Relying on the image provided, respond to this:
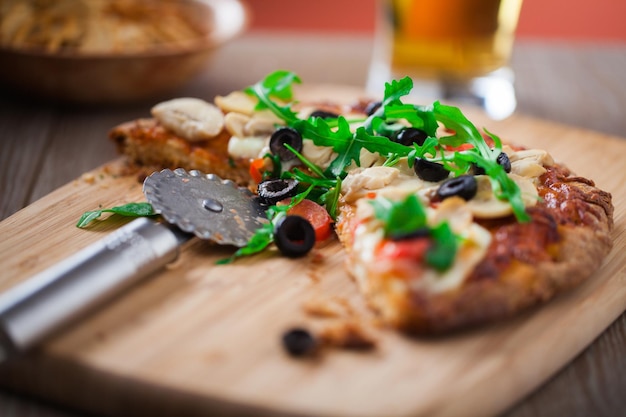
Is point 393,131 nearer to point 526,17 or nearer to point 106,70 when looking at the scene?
point 106,70

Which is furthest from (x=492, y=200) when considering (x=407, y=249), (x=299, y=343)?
(x=299, y=343)

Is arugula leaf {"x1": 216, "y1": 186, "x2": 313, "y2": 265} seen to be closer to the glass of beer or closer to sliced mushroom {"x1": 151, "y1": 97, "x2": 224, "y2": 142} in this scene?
sliced mushroom {"x1": 151, "y1": 97, "x2": 224, "y2": 142}

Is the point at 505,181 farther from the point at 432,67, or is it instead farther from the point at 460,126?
the point at 432,67

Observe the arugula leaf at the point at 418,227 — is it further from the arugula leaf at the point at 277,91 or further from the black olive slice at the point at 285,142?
the arugula leaf at the point at 277,91

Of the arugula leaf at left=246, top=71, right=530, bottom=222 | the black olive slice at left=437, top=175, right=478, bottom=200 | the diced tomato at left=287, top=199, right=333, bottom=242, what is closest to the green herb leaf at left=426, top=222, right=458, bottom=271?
the black olive slice at left=437, top=175, right=478, bottom=200

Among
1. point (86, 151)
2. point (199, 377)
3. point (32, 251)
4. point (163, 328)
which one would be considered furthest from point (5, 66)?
point (199, 377)
